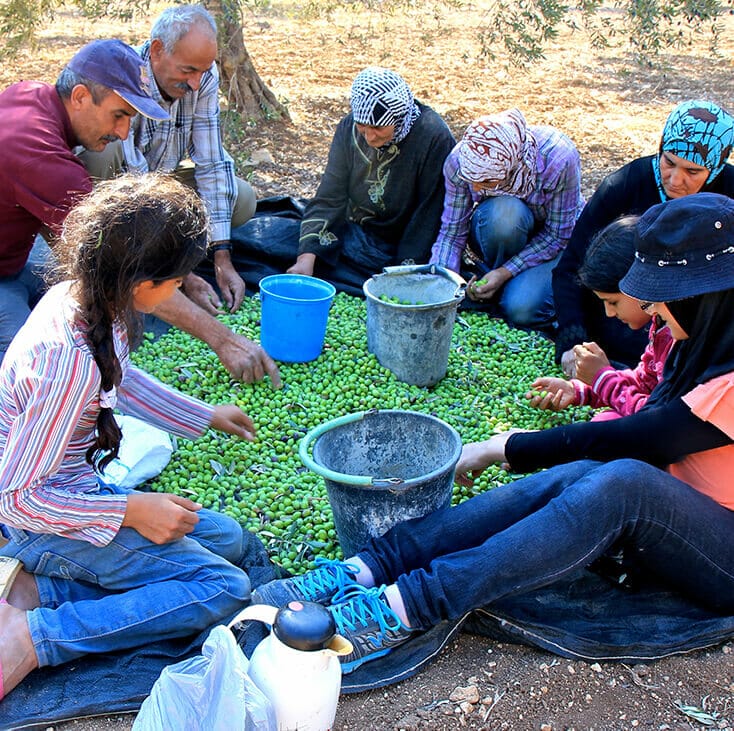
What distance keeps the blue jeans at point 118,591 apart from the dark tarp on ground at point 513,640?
0.06 meters

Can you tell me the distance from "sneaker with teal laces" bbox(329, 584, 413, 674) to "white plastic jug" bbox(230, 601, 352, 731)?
0.32 metres

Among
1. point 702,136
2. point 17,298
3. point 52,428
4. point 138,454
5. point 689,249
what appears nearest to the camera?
point 52,428

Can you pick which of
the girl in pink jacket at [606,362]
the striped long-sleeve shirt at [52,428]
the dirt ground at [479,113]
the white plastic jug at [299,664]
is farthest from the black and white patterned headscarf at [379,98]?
the white plastic jug at [299,664]

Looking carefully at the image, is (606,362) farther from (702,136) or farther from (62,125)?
(62,125)

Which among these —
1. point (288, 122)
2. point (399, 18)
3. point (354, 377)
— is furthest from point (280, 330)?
point (399, 18)

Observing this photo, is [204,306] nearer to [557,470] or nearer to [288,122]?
[557,470]

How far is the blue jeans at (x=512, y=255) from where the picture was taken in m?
3.98

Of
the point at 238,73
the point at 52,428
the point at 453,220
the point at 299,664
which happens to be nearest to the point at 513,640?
the point at 299,664

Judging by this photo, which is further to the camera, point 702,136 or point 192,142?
point 192,142

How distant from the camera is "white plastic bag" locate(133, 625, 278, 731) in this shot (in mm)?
1639

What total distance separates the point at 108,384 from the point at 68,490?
294 mm

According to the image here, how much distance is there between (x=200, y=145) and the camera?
4180mm

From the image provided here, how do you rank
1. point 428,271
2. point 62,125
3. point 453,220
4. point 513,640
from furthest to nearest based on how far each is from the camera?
point 453,220 < point 428,271 < point 62,125 < point 513,640

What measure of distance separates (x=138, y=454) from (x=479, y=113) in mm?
5285
